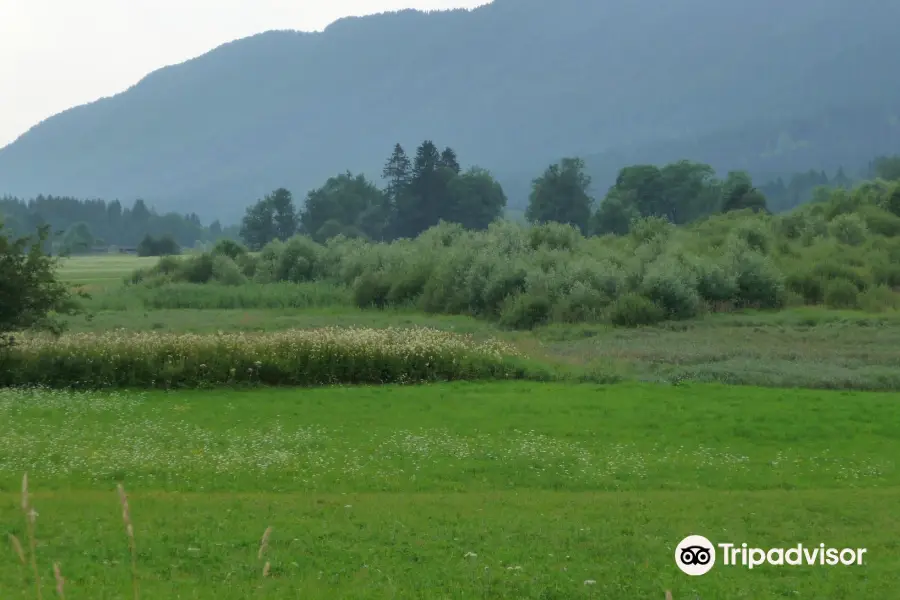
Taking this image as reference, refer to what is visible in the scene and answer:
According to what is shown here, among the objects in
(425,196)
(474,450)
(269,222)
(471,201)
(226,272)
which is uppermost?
(425,196)

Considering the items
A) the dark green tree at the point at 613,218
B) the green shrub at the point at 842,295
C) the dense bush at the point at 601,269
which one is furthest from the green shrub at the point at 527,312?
the dark green tree at the point at 613,218

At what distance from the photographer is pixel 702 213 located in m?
139

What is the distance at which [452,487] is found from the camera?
1535 centimetres

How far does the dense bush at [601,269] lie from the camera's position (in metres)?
47.7

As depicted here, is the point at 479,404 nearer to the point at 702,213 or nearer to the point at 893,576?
the point at 893,576

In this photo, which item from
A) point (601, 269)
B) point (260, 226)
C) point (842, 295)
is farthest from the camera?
point (260, 226)

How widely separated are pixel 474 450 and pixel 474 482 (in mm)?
2451

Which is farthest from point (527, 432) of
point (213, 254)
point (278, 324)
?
point (213, 254)

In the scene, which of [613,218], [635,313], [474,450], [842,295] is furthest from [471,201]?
[474,450]

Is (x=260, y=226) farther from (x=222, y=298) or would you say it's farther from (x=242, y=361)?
(x=242, y=361)

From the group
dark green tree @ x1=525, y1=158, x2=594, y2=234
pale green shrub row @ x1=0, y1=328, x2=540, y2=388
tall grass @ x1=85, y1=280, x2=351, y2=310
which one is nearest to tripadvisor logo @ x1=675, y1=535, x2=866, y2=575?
pale green shrub row @ x1=0, y1=328, x2=540, y2=388

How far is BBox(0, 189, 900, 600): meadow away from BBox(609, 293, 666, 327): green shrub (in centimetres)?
11

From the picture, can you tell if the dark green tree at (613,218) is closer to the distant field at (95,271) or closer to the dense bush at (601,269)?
the dense bush at (601,269)

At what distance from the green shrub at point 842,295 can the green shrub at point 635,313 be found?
13.6 metres
